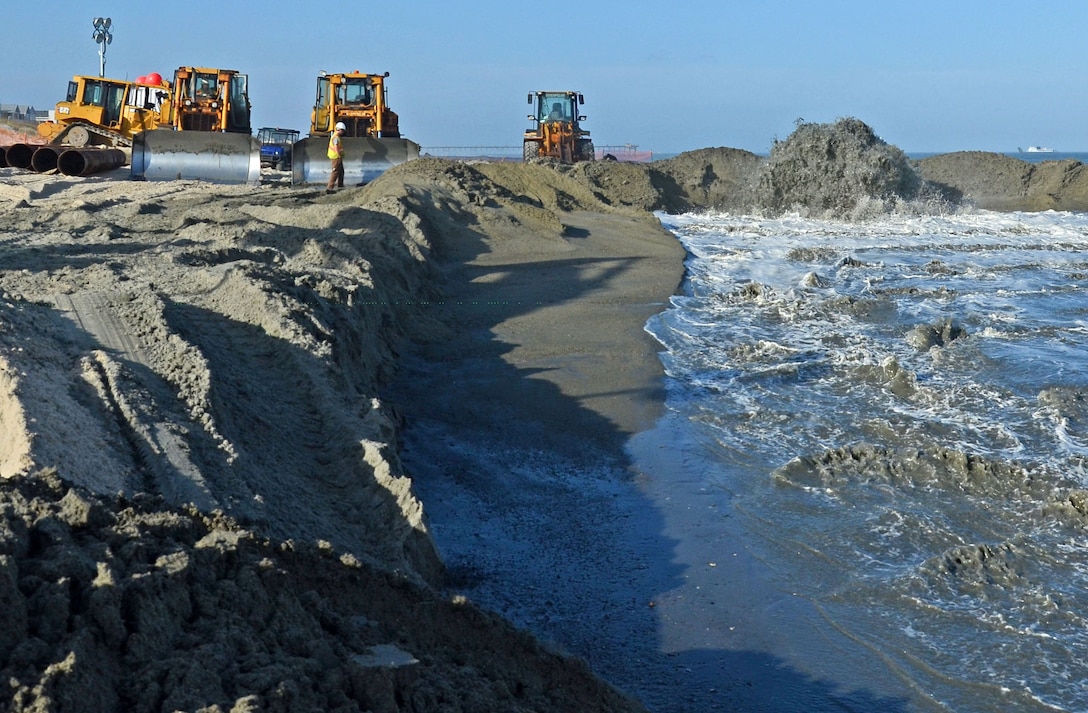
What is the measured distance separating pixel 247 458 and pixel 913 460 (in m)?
4.44

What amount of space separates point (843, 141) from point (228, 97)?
15692 mm

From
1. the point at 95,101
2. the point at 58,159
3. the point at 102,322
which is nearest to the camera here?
the point at 102,322

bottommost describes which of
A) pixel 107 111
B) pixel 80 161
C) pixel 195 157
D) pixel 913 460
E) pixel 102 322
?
pixel 913 460

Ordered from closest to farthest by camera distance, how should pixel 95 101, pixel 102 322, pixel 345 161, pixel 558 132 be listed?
pixel 102 322
pixel 345 161
pixel 95 101
pixel 558 132

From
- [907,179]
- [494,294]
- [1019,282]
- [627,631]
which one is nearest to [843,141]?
[907,179]

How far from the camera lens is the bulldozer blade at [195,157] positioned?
21.9 metres

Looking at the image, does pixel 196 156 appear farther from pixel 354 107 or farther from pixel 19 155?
pixel 354 107

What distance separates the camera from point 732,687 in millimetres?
4527

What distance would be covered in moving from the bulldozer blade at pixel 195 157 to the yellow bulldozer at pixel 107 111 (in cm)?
372

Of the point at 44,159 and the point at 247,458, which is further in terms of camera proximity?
the point at 44,159

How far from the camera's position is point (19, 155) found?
22.5 meters

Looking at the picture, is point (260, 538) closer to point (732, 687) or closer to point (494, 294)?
point (732, 687)

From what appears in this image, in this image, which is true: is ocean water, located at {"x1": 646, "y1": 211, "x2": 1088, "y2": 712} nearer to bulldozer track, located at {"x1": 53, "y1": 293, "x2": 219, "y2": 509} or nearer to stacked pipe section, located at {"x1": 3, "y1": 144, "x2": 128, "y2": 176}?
bulldozer track, located at {"x1": 53, "y1": 293, "x2": 219, "y2": 509}

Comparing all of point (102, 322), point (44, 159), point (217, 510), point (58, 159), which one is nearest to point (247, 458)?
point (217, 510)
